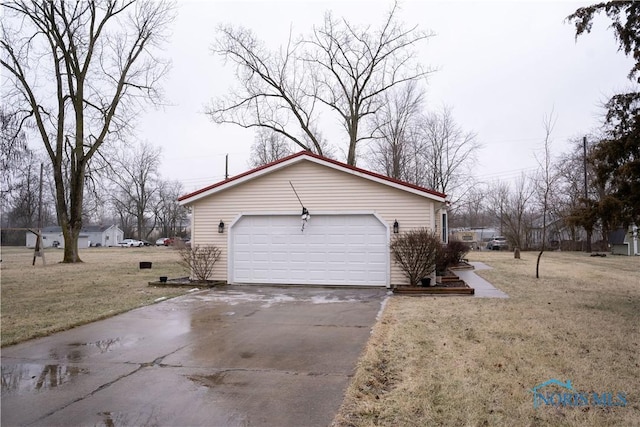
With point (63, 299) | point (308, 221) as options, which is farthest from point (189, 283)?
point (308, 221)

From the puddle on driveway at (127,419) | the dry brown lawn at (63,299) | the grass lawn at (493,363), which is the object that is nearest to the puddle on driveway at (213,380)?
the puddle on driveway at (127,419)

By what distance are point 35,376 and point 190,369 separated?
171cm

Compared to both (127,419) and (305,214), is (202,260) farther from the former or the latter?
(127,419)

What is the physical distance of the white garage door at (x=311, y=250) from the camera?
1259 centimetres

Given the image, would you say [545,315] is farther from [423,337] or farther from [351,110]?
[351,110]

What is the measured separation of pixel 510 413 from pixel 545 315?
4.97 m

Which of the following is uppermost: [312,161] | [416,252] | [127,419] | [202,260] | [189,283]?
[312,161]

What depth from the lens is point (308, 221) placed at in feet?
42.5

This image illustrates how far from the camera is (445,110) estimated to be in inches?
1401

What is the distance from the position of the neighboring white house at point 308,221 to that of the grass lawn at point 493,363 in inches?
129

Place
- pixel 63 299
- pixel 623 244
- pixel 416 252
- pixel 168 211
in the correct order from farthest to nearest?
pixel 168 211 → pixel 623 244 → pixel 416 252 → pixel 63 299

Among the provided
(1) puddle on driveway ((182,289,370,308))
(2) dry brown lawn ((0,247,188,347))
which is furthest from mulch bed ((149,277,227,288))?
(1) puddle on driveway ((182,289,370,308))

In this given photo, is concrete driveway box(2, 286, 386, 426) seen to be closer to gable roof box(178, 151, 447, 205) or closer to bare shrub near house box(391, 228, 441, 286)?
bare shrub near house box(391, 228, 441, 286)

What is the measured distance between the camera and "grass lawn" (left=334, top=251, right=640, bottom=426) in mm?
3838
